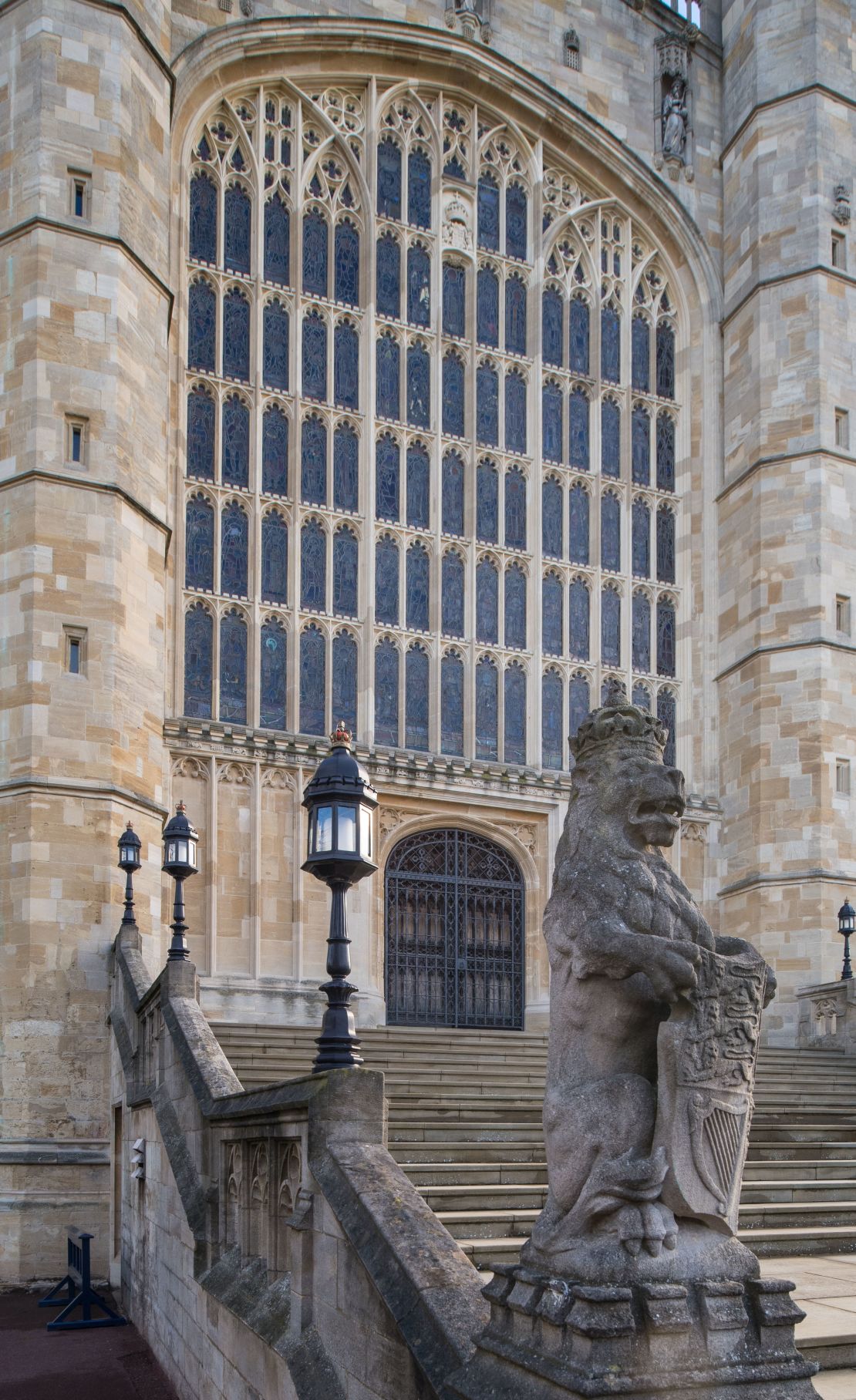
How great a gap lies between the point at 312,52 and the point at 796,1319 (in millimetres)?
19222

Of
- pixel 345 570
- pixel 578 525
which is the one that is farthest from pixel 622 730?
pixel 578 525

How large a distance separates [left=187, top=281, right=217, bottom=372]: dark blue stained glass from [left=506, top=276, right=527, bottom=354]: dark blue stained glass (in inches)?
172

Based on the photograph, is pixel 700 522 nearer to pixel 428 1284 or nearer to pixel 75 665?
pixel 75 665

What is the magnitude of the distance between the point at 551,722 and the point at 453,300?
241 inches

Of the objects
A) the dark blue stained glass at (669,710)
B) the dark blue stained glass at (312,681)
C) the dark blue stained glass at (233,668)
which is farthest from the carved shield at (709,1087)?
the dark blue stained glass at (669,710)

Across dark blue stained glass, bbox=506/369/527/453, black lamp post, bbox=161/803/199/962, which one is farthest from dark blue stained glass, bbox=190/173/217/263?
black lamp post, bbox=161/803/199/962

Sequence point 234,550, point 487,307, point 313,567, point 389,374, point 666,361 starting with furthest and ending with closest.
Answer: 1. point 666,361
2. point 487,307
3. point 389,374
4. point 313,567
5. point 234,550

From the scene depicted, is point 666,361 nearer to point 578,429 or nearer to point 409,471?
point 578,429

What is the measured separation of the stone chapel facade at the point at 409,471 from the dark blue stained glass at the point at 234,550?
60 millimetres

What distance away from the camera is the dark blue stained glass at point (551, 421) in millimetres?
21594

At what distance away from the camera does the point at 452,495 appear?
2088 centimetres

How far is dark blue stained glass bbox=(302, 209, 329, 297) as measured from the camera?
2039cm

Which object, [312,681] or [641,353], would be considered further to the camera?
[641,353]

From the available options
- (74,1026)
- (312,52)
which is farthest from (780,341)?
(74,1026)
